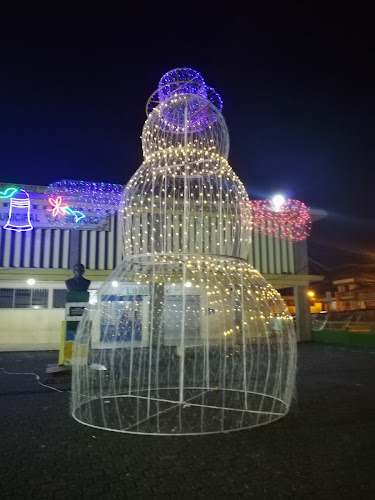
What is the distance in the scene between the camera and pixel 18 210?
14.2 metres

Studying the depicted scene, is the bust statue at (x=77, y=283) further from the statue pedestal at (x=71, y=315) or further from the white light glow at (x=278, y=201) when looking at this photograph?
the white light glow at (x=278, y=201)

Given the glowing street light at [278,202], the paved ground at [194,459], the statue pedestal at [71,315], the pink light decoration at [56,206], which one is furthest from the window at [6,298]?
the glowing street light at [278,202]

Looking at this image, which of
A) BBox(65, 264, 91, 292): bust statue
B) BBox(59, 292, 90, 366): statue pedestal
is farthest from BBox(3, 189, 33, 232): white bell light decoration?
BBox(59, 292, 90, 366): statue pedestal

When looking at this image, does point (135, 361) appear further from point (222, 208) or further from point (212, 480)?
point (212, 480)

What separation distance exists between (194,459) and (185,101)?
4.85 metres

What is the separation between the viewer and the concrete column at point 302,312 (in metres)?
17.7

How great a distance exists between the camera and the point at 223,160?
19.9 feet

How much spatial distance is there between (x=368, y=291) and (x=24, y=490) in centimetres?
3854

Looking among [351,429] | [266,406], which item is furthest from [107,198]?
[351,429]

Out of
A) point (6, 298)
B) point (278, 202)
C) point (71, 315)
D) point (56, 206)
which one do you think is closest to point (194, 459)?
point (71, 315)

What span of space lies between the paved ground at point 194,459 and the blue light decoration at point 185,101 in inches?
175

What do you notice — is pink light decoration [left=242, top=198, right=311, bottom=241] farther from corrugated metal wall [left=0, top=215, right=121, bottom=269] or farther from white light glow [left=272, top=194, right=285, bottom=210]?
corrugated metal wall [left=0, top=215, right=121, bottom=269]

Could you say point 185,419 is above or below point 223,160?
below

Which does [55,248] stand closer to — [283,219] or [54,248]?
[54,248]
